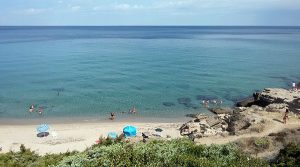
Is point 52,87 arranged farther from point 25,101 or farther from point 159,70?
point 159,70

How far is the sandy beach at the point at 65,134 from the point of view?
95.4 feet

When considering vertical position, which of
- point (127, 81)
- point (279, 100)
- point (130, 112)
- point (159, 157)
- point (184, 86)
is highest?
point (159, 157)

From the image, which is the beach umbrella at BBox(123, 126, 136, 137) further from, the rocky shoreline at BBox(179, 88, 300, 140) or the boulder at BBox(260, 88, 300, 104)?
the boulder at BBox(260, 88, 300, 104)

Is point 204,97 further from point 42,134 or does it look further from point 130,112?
point 42,134

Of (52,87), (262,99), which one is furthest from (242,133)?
(52,87)

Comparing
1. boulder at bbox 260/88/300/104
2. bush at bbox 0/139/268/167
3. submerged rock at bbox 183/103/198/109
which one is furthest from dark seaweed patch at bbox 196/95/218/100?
bush at bbox 0/139/268/167

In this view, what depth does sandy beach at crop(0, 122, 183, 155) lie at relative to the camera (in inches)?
1145

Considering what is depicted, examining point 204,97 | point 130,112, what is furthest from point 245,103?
point 130,112

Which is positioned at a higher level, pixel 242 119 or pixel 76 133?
pixel 242 119

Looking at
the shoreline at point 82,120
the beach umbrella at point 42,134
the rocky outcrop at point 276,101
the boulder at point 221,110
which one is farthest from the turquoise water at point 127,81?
the beach umbrella at point 42,134

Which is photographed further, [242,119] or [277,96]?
[277,96]

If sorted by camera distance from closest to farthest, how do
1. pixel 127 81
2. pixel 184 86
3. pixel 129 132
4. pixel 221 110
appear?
pixel 129 132, pixel 221 110, pixel 184 86, pixel 127 81

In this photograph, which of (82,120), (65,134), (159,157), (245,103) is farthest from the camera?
(245,103)

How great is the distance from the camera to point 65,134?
107ft
